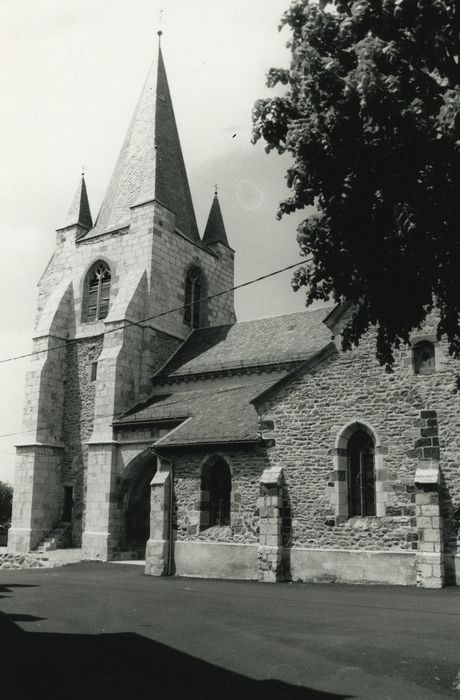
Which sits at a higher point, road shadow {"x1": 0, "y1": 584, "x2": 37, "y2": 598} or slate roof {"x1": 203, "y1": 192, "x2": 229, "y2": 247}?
slate roof {"x1": 203, "y1": 192, "x2": 229, "y2": 247}

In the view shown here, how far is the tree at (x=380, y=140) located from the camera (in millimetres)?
6477

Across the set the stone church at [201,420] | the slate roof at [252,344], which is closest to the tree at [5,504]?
the stone church at [201,420]

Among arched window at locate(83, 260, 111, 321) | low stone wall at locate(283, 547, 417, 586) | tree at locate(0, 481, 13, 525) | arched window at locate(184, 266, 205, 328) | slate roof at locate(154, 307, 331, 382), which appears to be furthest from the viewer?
tree at locate(0, 481, 13, 525)

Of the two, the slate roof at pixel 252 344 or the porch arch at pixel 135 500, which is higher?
the slate roof at pixel 252 344

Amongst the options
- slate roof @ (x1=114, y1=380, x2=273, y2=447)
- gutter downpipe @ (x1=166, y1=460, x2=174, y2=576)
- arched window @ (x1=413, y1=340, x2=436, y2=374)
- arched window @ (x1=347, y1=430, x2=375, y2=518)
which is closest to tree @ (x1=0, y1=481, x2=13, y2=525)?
slate roof @ (x1=114, y1=380, x2=273, y2=447)

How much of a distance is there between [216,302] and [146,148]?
794 cm

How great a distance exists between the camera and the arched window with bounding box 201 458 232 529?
57.0 ft

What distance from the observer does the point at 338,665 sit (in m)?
6.90

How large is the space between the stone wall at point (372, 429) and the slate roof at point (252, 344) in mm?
5083

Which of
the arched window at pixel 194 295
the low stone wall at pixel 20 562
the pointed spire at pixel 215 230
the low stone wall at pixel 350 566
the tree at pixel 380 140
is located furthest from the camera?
the pointed spire at pixel 215 230

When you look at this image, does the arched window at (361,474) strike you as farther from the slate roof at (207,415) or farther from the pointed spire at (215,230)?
the pointed spire at (215,230)

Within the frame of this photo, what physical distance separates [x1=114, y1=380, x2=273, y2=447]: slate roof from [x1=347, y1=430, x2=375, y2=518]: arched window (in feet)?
8.06

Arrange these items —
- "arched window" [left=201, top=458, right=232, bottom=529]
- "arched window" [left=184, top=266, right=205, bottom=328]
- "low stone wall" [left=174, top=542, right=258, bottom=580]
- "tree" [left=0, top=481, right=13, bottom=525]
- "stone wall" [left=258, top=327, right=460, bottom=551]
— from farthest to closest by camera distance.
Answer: "tree" [left=0, top=481, right=13, bottom=525] → "arched window" [left=184, top=266, right=205, bottom=328] → "arched window" [left=201, top=458, right=232, bottom=529] → "low stone wall" [left=174, top=542, right=258, bottom=580] → "stone wall" [left=258, top=327, right=460, bottom=551]

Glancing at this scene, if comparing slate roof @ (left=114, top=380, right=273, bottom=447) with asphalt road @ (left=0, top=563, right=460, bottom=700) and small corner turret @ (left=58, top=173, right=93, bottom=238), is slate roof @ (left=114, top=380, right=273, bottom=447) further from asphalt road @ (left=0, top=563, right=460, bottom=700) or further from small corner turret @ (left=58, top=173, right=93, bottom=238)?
small corner turret @ (left=58, top=173, right=93, bottom=238)
